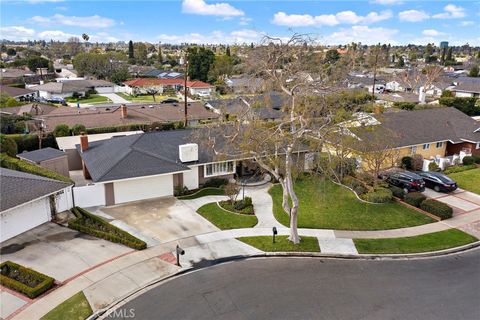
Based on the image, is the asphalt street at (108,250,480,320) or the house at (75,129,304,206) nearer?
the asphalt street at (108,250,480,320)

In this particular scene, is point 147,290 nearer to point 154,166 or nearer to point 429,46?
point 154,166

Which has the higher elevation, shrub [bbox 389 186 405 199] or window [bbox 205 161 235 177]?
window [bbox 205 161 235 177]

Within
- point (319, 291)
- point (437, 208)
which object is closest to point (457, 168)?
point (437, 208)

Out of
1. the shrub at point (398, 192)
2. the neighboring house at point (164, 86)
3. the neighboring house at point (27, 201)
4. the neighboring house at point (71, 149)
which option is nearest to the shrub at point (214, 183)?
the neighboring house at point (27, 201)

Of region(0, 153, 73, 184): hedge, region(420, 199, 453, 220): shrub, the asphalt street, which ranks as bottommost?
the asphalt street

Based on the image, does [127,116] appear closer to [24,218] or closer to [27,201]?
[24,218]

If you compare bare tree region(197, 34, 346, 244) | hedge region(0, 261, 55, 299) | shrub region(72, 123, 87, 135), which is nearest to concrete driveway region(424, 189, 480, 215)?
bare tree region(197, 34, 346, 244)

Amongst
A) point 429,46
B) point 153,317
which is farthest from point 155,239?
point 429,46

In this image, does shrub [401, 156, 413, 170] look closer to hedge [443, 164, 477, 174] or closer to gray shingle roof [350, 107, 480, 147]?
gray shingle roof [350, 107, 480, 147]
